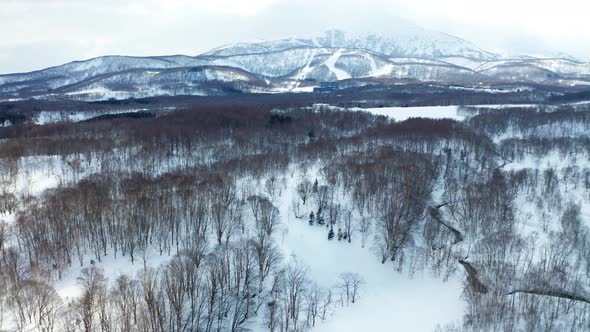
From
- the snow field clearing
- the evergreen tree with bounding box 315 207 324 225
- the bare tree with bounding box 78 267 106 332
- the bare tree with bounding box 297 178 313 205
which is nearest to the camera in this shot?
the bare tree with bounding box 78 267 106 332

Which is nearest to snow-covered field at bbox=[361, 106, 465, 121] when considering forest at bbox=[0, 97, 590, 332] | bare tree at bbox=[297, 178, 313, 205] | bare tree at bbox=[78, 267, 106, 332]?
forest at bbox=[0, 97, 590, 332]

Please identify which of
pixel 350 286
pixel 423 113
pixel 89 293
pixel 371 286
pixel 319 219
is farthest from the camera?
pixel 423 113

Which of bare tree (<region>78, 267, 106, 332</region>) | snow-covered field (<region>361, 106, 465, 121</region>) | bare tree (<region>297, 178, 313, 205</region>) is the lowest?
bare tree (<region>78, 267, 106, 332</region>)

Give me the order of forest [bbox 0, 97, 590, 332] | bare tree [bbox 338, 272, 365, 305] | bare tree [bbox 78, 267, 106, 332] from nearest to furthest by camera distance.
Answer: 1. bare tree [bbox 78, 267, 106, 332]
2. forest [bbox 0, 97, 590, 332]
3. bare tree [bbox 338, 272, 365, 305]

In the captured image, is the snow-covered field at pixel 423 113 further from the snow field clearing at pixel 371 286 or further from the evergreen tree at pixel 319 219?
the snow field clearing at pixel 371 286

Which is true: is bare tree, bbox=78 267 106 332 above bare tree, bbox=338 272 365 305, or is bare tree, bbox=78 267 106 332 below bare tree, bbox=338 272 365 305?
above

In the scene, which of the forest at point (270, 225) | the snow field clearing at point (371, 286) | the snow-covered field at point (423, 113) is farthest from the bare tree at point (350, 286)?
the snow-covered field at point (423, 113)

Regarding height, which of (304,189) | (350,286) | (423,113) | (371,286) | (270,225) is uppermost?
(423,113)

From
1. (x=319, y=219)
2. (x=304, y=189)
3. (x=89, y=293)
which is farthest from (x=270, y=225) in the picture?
(x=89, y=293)

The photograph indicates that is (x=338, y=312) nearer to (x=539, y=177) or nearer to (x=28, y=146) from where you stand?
(x=539, y=177)

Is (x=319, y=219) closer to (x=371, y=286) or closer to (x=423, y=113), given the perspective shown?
(x=371, y=286)

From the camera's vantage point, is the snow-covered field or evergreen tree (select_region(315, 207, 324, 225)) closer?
evergreen tree (select_region(315, 207, 324, 225))

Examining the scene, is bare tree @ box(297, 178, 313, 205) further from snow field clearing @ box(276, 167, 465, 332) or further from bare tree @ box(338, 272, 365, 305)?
bare tree @ box(338, 272, 365, 305)
